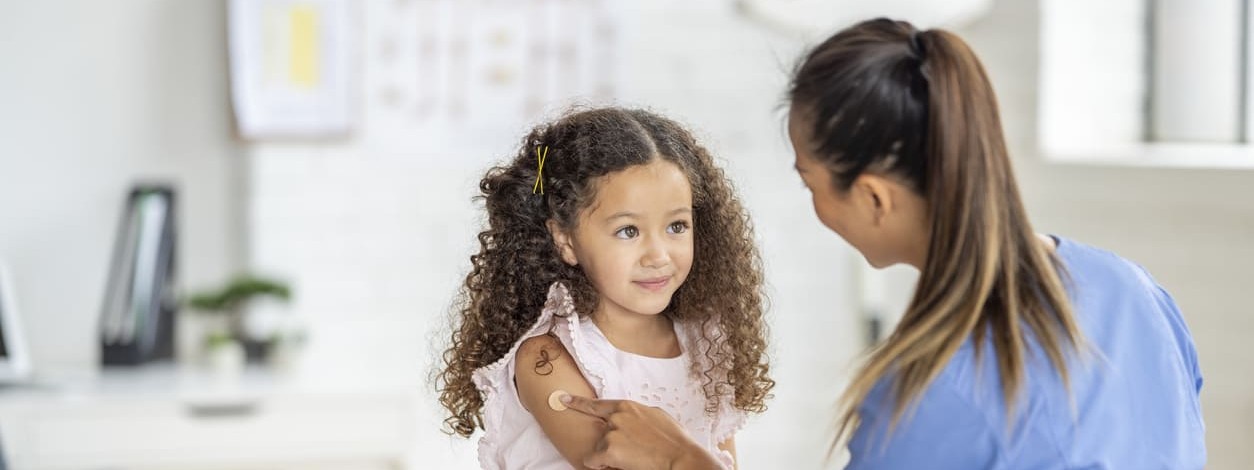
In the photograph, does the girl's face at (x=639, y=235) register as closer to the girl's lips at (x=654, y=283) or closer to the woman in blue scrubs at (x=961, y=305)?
the girl's lips at (x=654, y=283)

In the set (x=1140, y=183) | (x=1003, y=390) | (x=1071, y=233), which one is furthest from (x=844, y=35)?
(x=1071, y=233)

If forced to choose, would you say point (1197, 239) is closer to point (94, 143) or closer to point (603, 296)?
point (603, 296)

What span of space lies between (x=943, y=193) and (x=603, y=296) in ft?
1.56

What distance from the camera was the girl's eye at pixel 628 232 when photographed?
1527 mm

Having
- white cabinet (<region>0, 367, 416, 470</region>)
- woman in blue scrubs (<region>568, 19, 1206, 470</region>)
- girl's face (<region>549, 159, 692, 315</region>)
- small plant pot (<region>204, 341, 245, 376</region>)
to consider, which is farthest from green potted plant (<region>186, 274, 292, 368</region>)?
woman in blue scrubs (<region>568, 19, 1206, 470</region>)

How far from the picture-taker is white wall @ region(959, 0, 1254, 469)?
253 cm

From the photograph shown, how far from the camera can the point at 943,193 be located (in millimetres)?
1241

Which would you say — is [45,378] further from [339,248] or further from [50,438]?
[339,248]

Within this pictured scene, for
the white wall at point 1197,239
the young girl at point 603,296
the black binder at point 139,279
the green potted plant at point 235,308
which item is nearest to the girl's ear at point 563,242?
the young girl at point 603,296

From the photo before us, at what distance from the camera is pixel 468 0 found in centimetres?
350

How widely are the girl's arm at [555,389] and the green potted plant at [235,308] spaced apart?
189 cm

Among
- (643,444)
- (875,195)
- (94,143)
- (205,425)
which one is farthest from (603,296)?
(94,143)

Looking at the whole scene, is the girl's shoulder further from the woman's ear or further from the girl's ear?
the woman's ear

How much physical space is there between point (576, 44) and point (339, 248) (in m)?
0.77
